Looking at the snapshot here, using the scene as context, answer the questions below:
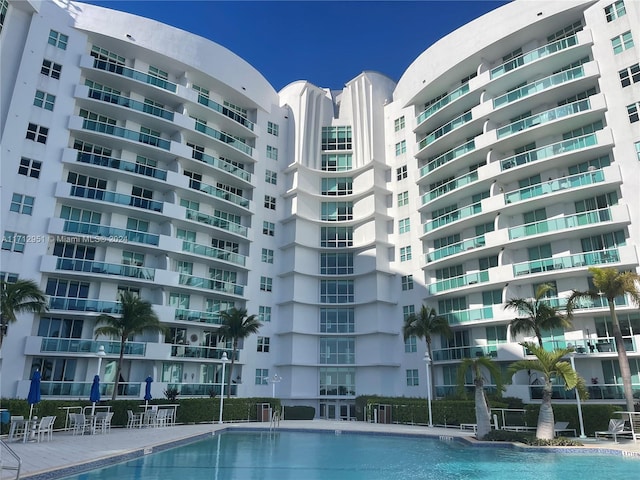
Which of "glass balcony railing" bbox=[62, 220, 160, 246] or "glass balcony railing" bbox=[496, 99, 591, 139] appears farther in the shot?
"glass balcony railing" bbox=[62, 220, 160, 246]

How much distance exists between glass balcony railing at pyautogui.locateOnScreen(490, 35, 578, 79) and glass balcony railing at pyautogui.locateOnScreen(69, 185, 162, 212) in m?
29.8

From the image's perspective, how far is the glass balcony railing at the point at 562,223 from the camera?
29438mm

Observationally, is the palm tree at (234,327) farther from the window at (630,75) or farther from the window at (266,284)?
the window at (630,75)

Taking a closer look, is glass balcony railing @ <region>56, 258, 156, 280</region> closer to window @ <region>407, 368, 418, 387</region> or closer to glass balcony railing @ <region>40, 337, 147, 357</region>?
glass balcony railing @ <region>40, 337, 147, 357</region>

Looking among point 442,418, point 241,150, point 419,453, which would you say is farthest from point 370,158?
point 419,453

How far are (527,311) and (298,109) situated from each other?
3132 centimetres

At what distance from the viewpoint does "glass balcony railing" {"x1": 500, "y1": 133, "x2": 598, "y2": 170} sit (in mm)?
30672

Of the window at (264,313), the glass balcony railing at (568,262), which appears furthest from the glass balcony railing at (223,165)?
the glass balcony railing at (568,262)

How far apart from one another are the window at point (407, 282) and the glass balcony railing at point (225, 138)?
19264 millimetres

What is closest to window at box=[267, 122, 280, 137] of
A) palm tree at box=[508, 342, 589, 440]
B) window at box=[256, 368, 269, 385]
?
window at box=[256, 368, 269, 385]

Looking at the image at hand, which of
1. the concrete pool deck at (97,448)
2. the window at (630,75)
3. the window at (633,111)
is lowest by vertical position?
the concrete pool deck at (97,448)

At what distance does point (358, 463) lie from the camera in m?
16.0

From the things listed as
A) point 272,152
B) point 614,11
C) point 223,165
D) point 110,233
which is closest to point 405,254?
point 272,152

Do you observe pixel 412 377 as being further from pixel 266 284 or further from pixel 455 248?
pixel 266 284
